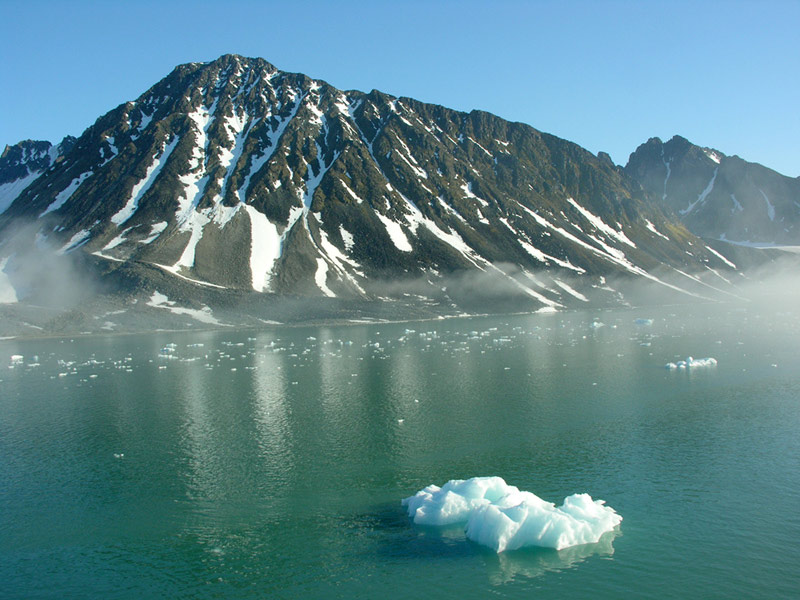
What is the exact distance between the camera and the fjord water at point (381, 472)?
2586 centimetres

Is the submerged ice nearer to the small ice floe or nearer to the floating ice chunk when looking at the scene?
the floating ice chunk

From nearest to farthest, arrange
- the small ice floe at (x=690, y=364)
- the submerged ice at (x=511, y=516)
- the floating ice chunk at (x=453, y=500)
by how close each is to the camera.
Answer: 1. the submerged ice at (x=511, y=516)
2. the floating ice chunk at (x=453, y=500)
3. the small ice floe at (x=690, y=364)

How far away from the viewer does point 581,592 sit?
24.0 m

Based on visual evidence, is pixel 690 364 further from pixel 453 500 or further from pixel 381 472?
pixel 453 500

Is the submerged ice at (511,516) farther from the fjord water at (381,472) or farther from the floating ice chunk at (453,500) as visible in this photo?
the fjord water at (381,472)

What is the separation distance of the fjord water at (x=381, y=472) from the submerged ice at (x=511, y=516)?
614 millimetres

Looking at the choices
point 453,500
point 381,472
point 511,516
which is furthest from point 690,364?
point 511,516

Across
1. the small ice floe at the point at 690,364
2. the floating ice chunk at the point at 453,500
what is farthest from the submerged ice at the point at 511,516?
the small ice floe at the point at 690,364

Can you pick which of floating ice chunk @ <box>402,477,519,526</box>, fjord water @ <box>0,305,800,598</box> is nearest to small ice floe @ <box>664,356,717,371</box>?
fjord water @ <box>0,305,800,598</box>

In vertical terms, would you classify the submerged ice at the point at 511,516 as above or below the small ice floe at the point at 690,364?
below

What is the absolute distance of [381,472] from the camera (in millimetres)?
38500

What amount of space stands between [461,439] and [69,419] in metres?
36.3

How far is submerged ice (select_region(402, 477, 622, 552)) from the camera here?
27750 mm

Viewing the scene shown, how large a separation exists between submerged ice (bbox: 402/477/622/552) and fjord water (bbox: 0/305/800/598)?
0.61m
